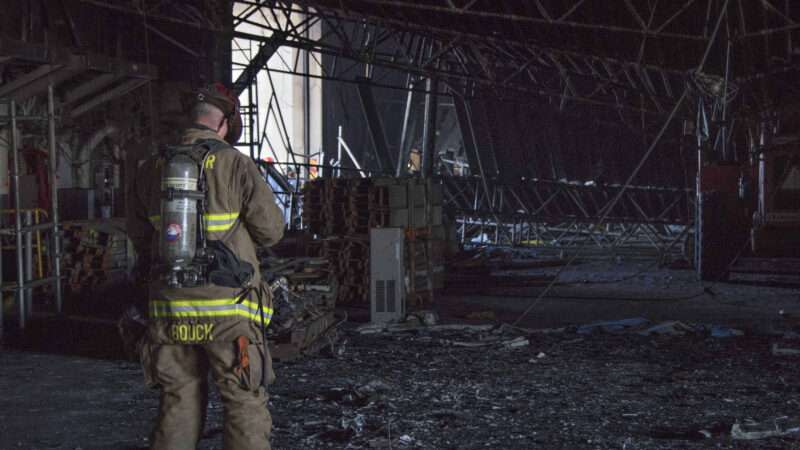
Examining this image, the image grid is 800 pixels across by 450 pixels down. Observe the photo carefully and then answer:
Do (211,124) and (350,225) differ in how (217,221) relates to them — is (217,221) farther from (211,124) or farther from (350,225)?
(350,225)

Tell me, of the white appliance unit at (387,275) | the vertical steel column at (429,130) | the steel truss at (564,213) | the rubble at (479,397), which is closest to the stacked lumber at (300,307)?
the rubble at (479,397)

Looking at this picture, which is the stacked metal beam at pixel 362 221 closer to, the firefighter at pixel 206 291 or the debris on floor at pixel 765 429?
the debris on floor at pixel 765 429

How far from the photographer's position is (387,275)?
12078 millimetres

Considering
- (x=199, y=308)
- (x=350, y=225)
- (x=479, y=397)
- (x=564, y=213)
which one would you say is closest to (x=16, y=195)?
(x=350, y=225)

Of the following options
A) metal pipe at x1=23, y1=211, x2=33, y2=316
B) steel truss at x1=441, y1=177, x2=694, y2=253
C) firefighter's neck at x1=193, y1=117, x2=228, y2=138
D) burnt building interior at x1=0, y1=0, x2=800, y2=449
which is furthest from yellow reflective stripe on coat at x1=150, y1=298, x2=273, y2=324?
steel truss at x1=441, y1=177, x2=694, y2=253

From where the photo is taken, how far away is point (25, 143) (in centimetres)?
1552

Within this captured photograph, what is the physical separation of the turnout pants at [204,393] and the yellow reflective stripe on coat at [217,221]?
585 mm

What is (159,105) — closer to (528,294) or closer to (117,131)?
(117,131)

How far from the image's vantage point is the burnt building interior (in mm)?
7484

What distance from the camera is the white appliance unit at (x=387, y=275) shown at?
1198cm

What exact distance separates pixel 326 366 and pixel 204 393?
441cm

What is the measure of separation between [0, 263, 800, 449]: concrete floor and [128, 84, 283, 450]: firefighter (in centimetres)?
184

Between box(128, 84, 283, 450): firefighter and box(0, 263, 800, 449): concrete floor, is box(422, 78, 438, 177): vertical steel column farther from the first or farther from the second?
box(128, 84, 283, 450): firefighter

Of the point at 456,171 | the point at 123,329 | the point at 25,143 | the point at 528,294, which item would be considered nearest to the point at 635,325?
the point at 528,294
